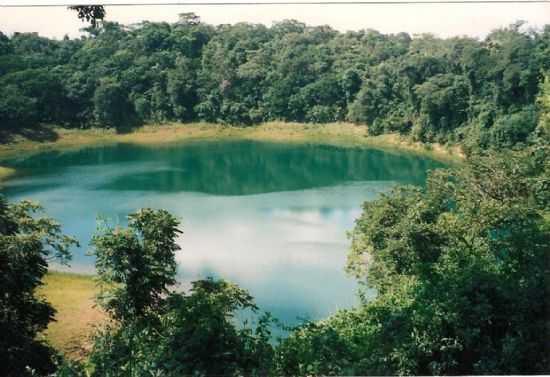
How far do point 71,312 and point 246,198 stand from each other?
773cm

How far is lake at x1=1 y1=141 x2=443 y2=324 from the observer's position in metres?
9.34

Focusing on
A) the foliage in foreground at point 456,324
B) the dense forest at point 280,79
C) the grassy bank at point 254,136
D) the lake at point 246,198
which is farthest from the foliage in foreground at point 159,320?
the grassy bank at point 254,136

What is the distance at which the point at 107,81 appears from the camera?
20953 mm

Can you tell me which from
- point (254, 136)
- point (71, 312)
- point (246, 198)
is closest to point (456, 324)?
point (71, 312)

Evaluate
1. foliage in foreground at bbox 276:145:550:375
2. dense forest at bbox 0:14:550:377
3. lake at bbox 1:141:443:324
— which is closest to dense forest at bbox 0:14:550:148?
dense forest at bbox 0:14:550:377

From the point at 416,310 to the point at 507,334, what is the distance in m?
0.65

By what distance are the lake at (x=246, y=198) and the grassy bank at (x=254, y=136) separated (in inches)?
23.3

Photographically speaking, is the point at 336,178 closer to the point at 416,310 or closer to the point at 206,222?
the point at 206,222

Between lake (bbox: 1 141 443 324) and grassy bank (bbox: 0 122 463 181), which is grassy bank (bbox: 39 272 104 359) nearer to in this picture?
lake (bbox: 1 141 443 324)

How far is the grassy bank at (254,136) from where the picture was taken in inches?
808

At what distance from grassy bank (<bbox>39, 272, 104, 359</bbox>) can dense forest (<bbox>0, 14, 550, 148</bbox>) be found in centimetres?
640

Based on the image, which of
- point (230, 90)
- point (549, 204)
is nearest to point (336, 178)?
point (230, 90)

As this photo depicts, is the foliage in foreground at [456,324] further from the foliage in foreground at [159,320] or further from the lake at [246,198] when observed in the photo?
the lake at [246,198]

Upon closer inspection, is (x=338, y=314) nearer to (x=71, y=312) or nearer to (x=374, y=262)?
(x=374, y=262)
